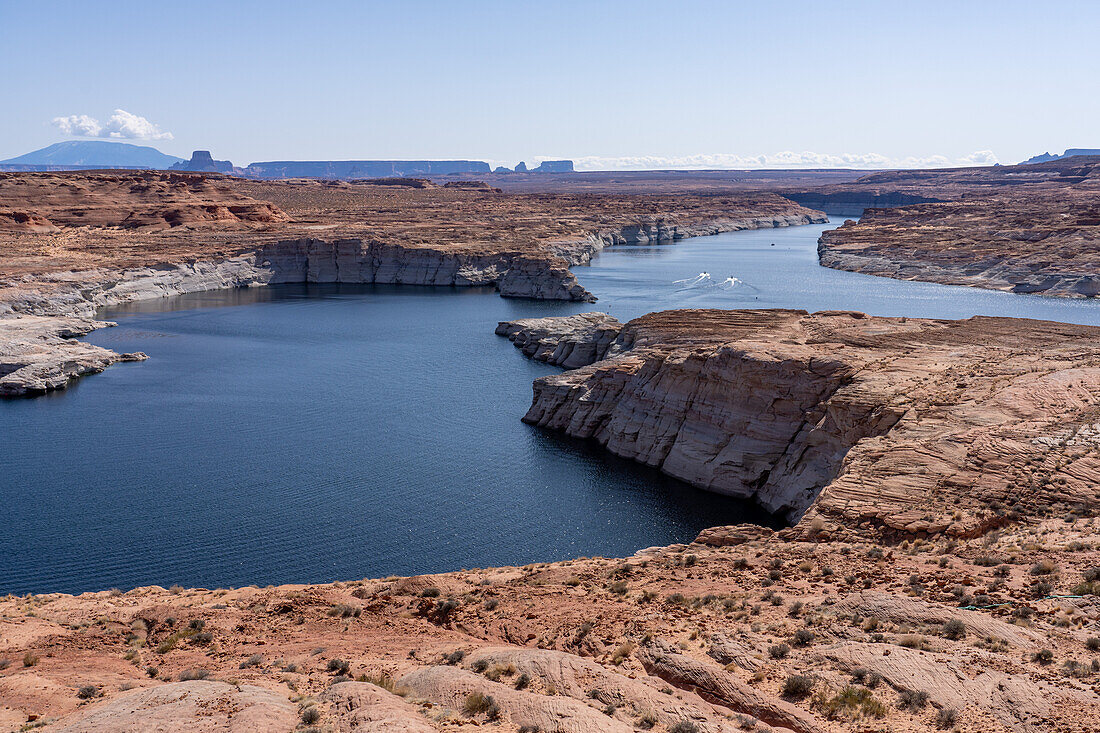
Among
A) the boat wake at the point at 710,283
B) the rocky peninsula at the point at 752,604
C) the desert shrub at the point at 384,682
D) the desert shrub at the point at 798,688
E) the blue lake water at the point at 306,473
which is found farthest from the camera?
the boat wake at the point at 710,283

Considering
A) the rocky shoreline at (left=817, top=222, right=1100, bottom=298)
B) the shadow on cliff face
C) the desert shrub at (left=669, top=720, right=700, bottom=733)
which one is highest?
the rocky shoreline at (left=817, top=222, right=1100, bottom=298)

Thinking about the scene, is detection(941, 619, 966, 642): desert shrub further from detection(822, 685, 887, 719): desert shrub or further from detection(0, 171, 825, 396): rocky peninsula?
detection(0, 171, 825, 396): rocky peninsula

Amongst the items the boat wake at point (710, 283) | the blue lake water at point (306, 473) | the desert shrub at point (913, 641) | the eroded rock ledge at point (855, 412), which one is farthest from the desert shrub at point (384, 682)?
the boat wake at point (710, 283)

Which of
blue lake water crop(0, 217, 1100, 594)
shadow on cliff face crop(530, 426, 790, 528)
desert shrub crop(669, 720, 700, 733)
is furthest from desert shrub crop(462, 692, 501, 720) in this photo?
shadow on cliff face crop(530, 426, 790, 528)

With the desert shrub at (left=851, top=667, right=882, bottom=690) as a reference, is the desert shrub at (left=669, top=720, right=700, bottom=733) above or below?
above

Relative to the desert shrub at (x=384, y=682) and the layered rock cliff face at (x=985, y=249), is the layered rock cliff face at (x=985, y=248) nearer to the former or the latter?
the layered rock cliff face at (x=985, y=249)

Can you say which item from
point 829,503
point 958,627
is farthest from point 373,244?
point 958,627

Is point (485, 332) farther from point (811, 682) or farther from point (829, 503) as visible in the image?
point (811, 682)
